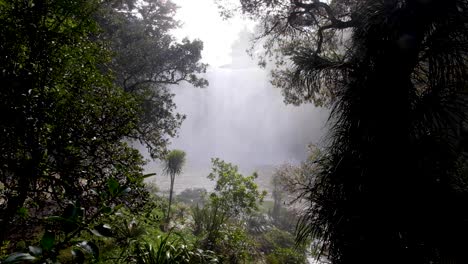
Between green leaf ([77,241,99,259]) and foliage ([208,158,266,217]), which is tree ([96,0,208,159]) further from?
green leaf ([77,241,99,259])

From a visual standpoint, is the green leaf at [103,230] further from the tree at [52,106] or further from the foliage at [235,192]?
the foliage at [235,192]

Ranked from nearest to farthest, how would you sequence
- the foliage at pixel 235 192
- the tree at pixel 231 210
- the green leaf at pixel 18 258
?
the green leaf at pixel 18 258, the tree at pixel 231 210, the foliage at pixel 235 192

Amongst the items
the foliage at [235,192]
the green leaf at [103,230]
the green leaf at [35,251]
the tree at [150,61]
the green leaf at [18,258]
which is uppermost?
the tree at [150,61]

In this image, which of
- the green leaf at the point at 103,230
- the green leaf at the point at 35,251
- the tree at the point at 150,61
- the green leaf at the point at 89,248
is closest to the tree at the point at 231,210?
the tree at the point at 150,61

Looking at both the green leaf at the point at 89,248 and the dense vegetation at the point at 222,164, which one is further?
the dense vegetation at the point at 222,164

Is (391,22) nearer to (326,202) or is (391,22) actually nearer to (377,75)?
(377,75)

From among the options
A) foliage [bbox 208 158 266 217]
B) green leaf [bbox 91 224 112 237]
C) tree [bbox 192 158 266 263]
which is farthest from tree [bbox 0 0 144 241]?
foliage [bbox 208 158 266 217]

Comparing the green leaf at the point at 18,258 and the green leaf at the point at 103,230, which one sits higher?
the green leaf at the point at 103,230

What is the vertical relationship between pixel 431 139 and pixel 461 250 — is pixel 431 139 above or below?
above

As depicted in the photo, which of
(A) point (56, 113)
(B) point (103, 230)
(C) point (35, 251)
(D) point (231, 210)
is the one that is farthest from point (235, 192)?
(C) point (35, 251)

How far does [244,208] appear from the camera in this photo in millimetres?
7254

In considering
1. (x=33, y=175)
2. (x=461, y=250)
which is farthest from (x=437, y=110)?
(x=33, y=175)

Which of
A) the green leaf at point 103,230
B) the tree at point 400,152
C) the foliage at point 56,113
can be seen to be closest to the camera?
the green leaf at point 103,230

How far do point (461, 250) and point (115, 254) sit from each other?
4095mm
